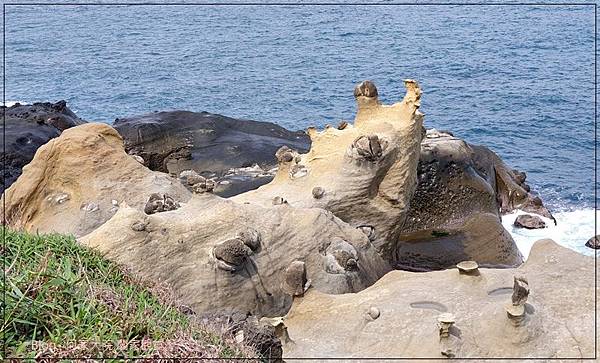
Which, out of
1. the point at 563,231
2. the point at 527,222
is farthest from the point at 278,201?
the point at 563,231

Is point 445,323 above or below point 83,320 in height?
below

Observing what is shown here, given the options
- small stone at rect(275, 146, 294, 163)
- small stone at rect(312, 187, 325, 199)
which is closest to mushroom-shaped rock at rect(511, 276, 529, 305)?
small stone at rect(312, 187, 325, 199)

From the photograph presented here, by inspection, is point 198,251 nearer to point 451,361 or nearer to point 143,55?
point 451,361

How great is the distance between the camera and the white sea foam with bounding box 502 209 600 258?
67.7 feet

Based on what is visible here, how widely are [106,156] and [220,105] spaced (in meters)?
25.3

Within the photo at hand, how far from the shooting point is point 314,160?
47.4 ft

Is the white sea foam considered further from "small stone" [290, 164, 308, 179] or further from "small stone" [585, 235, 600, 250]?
"small stone" [290, 164, 308, 179]

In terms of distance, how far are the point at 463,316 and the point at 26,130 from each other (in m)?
Answer: 13.3

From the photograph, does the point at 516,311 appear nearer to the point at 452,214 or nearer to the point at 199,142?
the point at 452,214

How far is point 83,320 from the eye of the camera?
5.62 m

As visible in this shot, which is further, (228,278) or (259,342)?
(228,278)

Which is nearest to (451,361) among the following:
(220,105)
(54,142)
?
(54,142)

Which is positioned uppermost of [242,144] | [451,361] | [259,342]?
[259,342]

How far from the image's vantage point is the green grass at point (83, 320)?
5.29 meters
